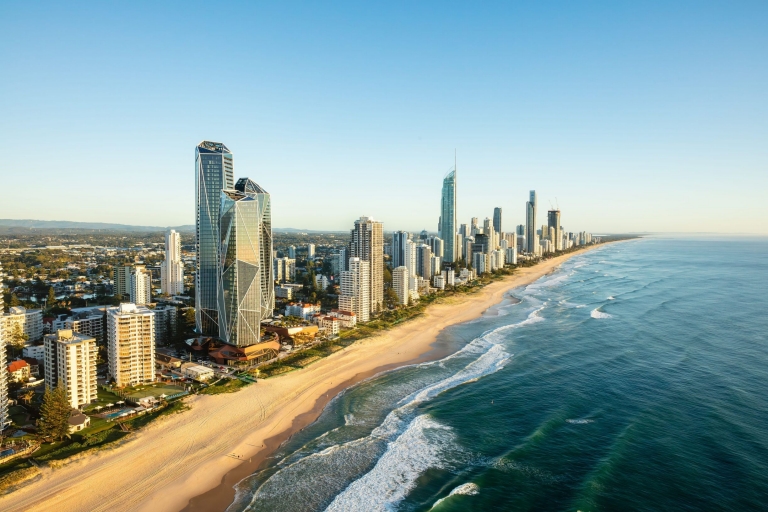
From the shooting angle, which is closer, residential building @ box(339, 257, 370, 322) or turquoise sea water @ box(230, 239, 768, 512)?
turquoise sea water @ box(230, 239, 768, 512)

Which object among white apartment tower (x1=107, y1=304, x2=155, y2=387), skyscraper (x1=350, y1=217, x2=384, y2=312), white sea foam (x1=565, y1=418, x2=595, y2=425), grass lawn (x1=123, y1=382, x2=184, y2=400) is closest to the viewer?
white sea foam (x1=565, y1=418, x2=595, y2=425)

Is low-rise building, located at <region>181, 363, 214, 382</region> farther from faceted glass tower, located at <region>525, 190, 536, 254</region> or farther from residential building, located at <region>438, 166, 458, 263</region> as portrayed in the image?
faceted glass tower, located at <region>525, 190, 536, 254</region>

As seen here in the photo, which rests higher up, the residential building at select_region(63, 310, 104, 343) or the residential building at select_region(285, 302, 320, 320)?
the residential building at select_region(63, 310, 104, 343)

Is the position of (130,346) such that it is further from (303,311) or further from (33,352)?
(303,311)

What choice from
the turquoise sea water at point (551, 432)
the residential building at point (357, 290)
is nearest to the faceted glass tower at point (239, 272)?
the turquoise sea water at point (551, 432)

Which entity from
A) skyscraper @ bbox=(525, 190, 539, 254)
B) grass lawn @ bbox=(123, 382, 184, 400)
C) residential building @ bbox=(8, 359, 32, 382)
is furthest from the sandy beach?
skyscraper @ bbox=(525, 190, 539, 254)

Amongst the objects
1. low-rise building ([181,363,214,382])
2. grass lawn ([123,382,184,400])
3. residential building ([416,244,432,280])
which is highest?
residential building ([416,244,432,280])
